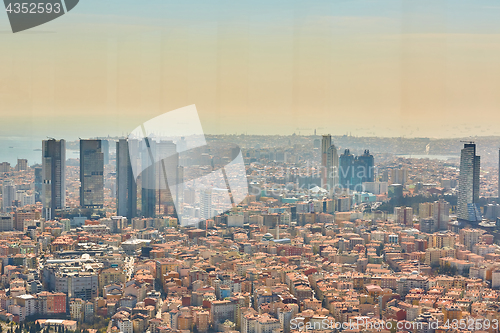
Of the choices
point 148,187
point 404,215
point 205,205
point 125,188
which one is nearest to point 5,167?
point 125,188

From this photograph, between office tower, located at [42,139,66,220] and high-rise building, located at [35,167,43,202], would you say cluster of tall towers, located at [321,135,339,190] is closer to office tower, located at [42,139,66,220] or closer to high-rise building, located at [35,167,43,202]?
office tower, located at [42,139,66,220]

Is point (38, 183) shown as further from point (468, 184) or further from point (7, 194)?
point (468, 184)

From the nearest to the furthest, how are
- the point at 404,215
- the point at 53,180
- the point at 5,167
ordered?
the point at 5,167, the point at 404,215, the point at 53,180

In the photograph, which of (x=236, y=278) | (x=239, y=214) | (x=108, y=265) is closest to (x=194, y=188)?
(x=239, y=214)

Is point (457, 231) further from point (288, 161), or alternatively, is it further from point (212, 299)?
point (212, 299)

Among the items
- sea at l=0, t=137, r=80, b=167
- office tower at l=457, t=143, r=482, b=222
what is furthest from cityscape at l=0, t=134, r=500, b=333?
sea at l=0, t=137, r=80, b=167

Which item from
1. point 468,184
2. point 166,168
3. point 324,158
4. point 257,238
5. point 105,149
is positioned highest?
point 105,149

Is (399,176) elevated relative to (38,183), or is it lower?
elevated

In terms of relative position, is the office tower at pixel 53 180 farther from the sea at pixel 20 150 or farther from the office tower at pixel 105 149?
the office tower at pixel 105 149
